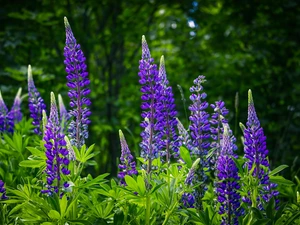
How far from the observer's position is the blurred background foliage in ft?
19.6

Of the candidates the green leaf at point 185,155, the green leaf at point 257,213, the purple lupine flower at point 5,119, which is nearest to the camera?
the green leaf at point 257,213

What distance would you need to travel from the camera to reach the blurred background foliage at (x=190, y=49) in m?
5.98

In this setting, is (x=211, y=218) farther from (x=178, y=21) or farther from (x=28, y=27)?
(x=178, y=21)

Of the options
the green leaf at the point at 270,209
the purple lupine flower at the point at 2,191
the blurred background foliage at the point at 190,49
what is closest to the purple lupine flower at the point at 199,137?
the green leaf at the point at 270,209

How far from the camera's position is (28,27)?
584 cm

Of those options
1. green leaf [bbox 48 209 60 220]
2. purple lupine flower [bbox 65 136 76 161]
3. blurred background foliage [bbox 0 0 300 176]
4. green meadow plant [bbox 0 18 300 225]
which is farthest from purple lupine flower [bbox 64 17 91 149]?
blurred background foliage [bbox 0 0 300 176]

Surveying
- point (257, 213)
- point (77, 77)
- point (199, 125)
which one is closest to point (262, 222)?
point (257, 213)

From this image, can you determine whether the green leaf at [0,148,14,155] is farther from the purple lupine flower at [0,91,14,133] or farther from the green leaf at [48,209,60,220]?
the green leaf at [48,209,60,220]

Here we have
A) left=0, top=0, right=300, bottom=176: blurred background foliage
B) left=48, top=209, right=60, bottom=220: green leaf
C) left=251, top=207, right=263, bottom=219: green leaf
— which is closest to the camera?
left=48, top=209, right=60, bottom=220: green leaf

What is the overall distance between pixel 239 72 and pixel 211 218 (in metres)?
4.68

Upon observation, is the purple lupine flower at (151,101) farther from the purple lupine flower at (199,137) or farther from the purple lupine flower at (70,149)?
the purple lupine flower at (70,149)

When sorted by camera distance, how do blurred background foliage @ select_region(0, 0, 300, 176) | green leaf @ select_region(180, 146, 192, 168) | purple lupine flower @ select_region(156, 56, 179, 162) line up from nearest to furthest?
green leaf @ select_region(180, 146, 192, 168)
purple lupine flower @ select_region(156, 56, 179, 162)
blurred background foliage @ select_region(0, 0, 300, 176)

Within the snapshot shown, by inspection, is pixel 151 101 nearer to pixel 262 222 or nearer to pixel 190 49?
pixel 262 222

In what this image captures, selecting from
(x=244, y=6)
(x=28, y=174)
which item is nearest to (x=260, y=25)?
(x=244, y=6)
